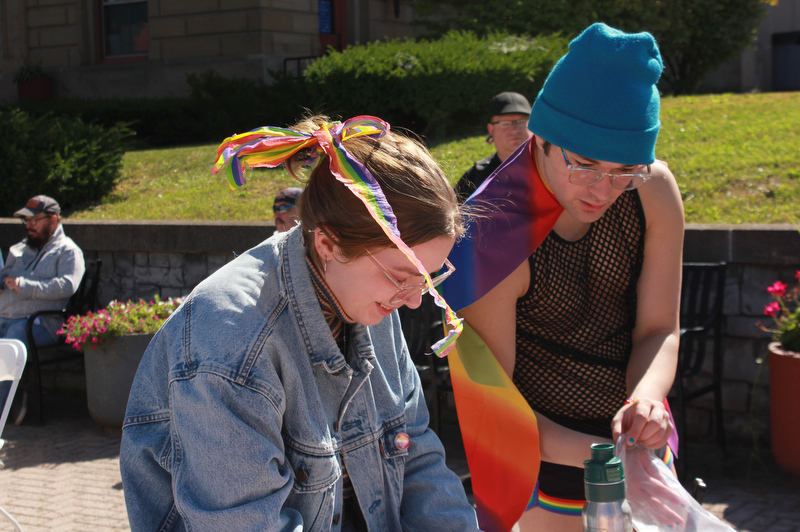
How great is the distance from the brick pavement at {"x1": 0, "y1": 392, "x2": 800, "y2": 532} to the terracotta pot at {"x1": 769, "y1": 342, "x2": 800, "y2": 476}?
0.21m

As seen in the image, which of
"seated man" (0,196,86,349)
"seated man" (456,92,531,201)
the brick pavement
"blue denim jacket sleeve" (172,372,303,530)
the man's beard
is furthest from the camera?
the man's beard

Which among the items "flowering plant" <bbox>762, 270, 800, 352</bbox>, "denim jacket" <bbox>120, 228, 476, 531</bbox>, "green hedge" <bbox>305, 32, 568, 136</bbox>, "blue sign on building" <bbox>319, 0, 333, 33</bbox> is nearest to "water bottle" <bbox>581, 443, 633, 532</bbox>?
"denim jacket" <bbox>120, 228, 476, 531</bbox>

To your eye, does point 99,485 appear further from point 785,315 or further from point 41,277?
point 785,315

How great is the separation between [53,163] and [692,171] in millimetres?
7081

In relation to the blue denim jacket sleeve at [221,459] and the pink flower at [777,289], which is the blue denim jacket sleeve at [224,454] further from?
the pink flower at [777,289]

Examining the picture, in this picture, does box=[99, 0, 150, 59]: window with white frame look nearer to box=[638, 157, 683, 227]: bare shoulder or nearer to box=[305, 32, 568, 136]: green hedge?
box=[305, 32, 568, 136]: green hedge

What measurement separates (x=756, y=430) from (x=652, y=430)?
3399 mm

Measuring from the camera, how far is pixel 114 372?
5453mm

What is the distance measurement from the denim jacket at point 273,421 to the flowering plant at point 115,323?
13.0ft

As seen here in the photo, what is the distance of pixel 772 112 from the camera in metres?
9.38

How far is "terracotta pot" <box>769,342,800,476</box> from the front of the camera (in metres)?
4.07

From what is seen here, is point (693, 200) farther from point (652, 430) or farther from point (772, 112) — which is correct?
point (652, 430)

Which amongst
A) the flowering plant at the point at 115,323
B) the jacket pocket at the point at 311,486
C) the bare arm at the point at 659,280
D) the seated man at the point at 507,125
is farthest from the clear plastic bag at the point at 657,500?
the flowering plant at the point at 115,323

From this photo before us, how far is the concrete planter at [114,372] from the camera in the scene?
5.42 meters
